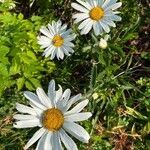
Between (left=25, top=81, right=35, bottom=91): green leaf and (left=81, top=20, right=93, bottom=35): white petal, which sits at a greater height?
(left=81, top=20, right=93, bottom=35): white petal

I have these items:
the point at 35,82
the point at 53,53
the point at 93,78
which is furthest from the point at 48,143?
the point at 53,53

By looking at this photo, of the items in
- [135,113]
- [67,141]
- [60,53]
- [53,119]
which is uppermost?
[60,53]

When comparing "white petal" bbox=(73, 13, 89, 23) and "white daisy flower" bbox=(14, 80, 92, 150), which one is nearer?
"white daisy flower" bbox=(14, 80, 92, 150)

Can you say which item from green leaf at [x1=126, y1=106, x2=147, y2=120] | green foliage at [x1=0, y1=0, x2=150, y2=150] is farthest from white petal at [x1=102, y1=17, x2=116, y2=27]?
green leaf at [x1=126, y1=106, x2=147, y2=120]

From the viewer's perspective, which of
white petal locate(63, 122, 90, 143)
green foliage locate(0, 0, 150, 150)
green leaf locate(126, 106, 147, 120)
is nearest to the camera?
white petal locate(63, 122, 90, 143)

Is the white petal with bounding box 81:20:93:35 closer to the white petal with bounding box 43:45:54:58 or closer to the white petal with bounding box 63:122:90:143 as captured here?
the white petal with bounding box 43:45:54:58

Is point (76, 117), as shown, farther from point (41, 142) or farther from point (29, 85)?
point (29, 85)
